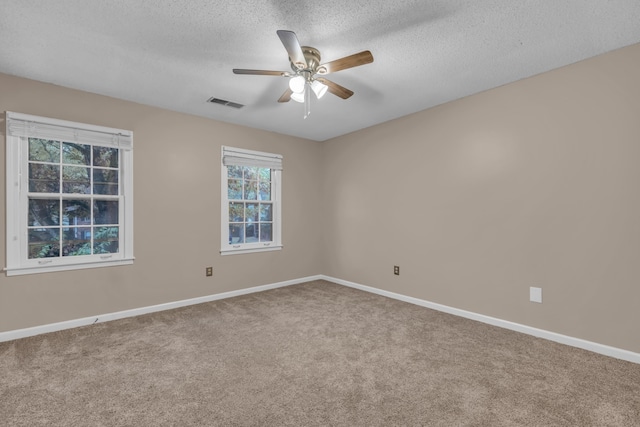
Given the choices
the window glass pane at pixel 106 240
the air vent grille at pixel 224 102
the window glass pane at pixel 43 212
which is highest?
the air vent grille at pixel 224 102

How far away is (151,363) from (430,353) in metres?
2.15

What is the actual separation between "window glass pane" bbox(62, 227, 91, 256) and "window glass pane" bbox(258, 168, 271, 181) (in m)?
2.15

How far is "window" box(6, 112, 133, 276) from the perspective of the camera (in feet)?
8.90

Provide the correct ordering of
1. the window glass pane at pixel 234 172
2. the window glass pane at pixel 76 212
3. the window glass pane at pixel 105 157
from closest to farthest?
the window glass pane at pixel 76 212, the window glass pane at pixel 105 157, the window glass pane at pixel 234 172

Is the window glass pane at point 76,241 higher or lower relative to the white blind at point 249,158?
lower

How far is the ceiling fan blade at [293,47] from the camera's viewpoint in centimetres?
170

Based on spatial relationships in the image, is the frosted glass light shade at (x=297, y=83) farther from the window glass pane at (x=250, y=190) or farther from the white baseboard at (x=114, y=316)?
the white baseboard at (x=114, y=316)

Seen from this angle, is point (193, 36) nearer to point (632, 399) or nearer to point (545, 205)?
point (545, 205)

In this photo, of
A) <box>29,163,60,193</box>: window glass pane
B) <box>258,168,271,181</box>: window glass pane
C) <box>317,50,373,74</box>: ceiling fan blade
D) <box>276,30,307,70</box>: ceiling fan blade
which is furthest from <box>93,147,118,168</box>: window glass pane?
<box>317,50,373,74</box>: ceiling fan blade

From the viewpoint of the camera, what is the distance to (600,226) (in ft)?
7.86

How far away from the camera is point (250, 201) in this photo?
14.2 feet

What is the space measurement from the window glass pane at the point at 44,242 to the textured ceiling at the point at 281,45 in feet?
4.67

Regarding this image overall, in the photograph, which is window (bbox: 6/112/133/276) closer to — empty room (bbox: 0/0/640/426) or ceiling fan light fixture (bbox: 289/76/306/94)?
empty room (bbox: 0/0/640/426)

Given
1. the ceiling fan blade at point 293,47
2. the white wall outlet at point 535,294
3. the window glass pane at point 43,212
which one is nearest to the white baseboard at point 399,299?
the white wall outlet at point 535,294
